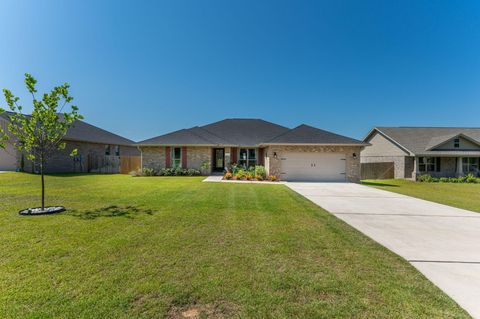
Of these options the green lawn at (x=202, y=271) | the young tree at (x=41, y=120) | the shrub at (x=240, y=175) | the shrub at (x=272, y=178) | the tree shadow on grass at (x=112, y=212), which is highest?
the young tree at (x=41, y=120)

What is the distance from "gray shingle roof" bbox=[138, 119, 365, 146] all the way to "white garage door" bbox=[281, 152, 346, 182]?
1084mm

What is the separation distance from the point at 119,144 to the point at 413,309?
28.1 metres

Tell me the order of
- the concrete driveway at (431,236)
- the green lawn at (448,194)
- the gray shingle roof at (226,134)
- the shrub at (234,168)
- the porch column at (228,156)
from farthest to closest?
the porch column at (228,156)
the gray shingle roof at (226,134)
the shrub at (234,168)
the green lawn at (448,194)
the concrete driveway at (431,236)

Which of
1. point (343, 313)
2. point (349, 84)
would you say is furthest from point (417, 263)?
point (349, 84)

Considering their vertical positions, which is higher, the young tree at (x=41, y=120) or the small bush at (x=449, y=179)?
the young tree at (x=41, y=120)

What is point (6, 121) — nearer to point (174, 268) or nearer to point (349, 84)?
point (174, 268)

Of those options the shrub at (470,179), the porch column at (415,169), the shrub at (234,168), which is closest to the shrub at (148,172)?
the shrub at (234,168)

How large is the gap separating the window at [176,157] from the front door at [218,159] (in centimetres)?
318

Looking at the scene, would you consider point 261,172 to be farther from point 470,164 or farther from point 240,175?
point 470,164

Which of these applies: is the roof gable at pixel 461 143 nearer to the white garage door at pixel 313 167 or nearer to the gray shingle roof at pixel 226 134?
the white garage door at pixel 313 167

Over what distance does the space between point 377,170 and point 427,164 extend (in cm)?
444

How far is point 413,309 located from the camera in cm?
228

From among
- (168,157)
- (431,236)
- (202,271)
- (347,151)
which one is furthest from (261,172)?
(202,271)

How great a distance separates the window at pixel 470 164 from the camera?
1947 cm
